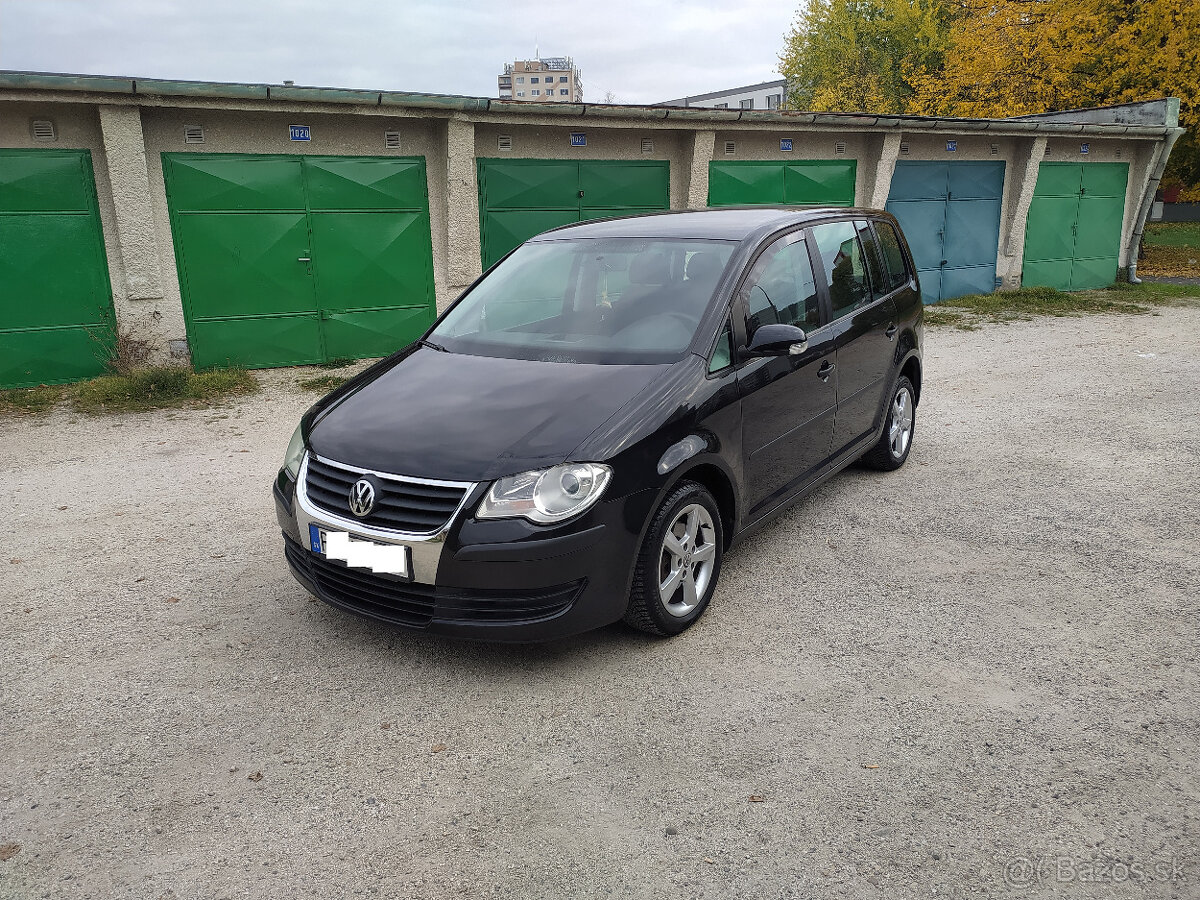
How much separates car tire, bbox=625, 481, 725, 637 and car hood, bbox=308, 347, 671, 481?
1.63 feet

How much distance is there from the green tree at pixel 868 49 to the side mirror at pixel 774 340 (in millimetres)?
36047

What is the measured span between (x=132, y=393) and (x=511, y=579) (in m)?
7.13

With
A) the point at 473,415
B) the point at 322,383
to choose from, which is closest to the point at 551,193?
the point at 322,383

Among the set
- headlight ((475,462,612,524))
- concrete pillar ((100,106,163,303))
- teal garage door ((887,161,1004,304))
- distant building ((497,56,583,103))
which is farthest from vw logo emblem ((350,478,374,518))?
distant building ((497,56,583,103))

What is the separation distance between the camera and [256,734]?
10.5 ft

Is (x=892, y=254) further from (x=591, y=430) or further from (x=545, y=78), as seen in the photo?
(x=545, y=78)

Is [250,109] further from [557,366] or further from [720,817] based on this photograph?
[720,817]

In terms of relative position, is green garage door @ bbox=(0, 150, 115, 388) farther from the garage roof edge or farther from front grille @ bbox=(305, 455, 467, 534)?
front grille @ bbox=(305, 455, 467, 534)

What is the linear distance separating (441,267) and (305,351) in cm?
208

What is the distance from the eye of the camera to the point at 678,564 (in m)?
3.73

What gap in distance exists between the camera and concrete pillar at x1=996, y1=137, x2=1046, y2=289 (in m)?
15.8

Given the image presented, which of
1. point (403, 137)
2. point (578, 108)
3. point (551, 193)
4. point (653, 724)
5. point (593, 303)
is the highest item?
point (578, 108)

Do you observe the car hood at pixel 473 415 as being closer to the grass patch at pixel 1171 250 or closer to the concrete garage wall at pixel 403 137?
the concrete garage wall at pixel 403 137

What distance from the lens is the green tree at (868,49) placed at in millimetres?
37125
